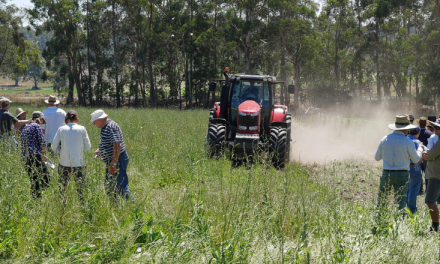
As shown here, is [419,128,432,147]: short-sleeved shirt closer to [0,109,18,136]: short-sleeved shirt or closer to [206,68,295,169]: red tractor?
[206,68,295,169]: red tractor

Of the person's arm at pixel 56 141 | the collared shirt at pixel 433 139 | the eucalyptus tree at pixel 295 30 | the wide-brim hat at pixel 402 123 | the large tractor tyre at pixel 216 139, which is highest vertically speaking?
the eucalyptus tree at pixel 295 30

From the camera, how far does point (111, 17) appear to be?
137ft

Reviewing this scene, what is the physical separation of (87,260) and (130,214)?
1123 mm

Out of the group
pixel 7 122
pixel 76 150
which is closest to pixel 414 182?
pixel 76 150

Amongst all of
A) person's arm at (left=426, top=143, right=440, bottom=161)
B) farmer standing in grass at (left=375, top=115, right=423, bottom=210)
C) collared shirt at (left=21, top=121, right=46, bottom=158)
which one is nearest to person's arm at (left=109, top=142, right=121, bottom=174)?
collared shirt at (left=21, top=121, right=46, bottom=158)

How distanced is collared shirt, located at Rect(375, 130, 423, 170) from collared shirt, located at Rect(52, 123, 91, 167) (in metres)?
4.55

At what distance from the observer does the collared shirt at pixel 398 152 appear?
578 cm

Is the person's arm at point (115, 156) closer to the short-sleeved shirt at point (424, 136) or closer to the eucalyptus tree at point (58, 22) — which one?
the short-sleeved shirt at point (424, 136)

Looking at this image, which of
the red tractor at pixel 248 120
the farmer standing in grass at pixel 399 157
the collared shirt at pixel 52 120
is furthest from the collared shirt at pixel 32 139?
the farmer standing in grass at pixel 399 157

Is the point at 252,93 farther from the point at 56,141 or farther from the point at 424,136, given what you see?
the point at 56,141

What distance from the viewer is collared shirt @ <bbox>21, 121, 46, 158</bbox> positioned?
621cm

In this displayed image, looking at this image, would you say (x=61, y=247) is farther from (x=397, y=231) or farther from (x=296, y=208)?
(x=397, y=231)

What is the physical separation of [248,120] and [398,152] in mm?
4643

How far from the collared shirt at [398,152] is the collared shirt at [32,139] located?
5436 mm
